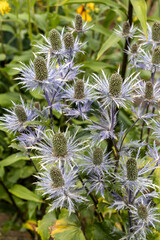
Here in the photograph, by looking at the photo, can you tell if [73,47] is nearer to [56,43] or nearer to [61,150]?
[56,43]

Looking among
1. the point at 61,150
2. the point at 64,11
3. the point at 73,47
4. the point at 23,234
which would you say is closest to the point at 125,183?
the point at 61,150

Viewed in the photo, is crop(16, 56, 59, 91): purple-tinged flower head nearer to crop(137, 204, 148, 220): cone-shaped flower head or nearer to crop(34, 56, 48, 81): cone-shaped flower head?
crop(34, 56, 48, 81): cone-shaped flower head

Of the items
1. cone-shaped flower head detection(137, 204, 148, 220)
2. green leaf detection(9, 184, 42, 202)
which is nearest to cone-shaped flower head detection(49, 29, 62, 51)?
cone-shaped flower head detection(137, 204, 148, 220)

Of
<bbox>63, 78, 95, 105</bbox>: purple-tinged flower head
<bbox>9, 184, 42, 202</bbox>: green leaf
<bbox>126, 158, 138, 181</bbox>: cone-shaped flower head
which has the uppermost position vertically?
<bbox>63, 78, 95, 105</bbox>: purple-tinged flower head

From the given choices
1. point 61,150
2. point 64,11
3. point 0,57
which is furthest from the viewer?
point 64,11

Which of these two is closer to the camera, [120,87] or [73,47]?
[120,87]

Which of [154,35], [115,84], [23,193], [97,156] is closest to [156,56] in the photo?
[154,35]

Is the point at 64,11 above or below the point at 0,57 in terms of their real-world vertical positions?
above
